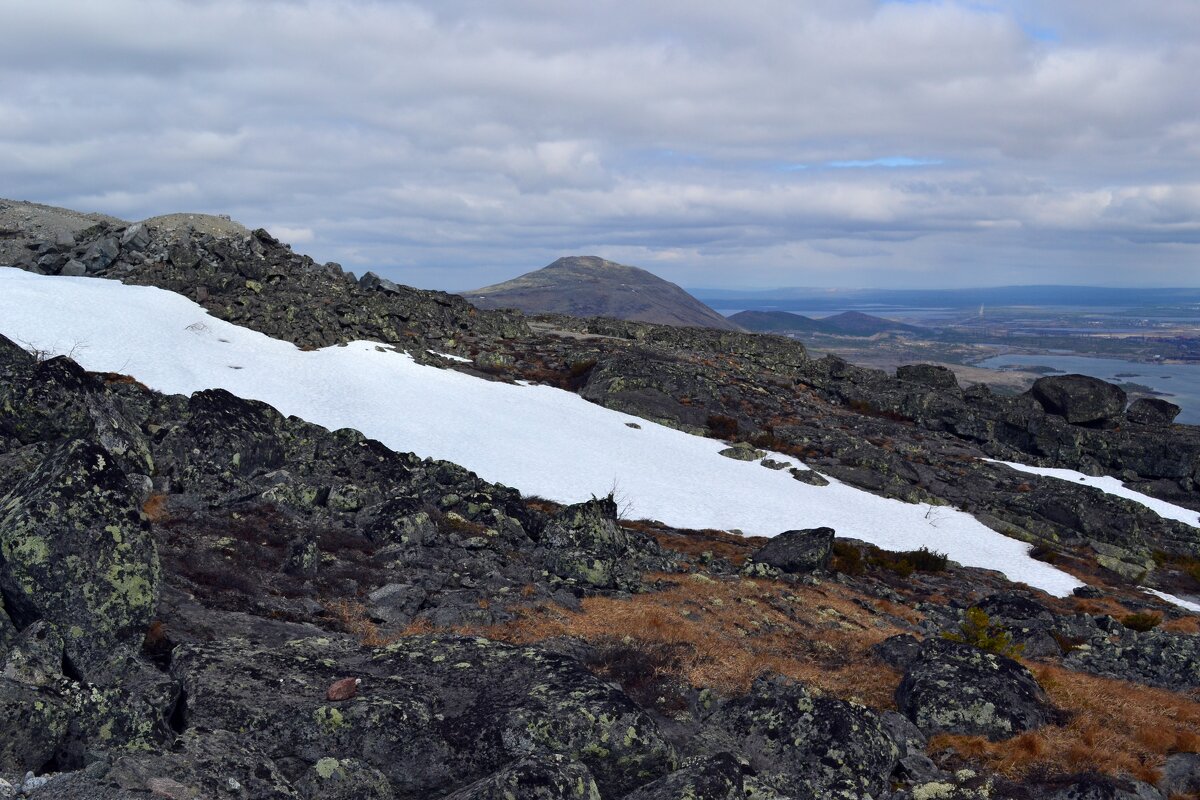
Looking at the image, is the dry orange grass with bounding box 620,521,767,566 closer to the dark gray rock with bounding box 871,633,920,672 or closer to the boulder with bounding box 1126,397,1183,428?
the dark gray rock with bounding box 871,633,920,672

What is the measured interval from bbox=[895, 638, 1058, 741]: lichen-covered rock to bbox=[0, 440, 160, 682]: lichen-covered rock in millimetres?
14827

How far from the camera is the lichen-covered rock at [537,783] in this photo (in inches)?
320

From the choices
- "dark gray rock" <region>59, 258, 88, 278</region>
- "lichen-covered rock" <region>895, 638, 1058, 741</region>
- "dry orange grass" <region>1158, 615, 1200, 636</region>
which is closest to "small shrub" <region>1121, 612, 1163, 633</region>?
"dry orange grass" <region>1158, 615, 1200, 636</region>

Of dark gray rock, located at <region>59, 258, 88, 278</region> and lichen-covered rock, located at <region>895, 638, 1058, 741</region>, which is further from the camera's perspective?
dark gray rock, located at <region>59, 258, 88, 278</region>

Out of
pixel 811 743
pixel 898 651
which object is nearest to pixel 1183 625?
pixel 898 651

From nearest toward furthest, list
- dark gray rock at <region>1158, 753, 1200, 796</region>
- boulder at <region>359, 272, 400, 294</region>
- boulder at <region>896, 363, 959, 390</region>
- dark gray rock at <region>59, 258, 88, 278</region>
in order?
dark gray rock at <region>1158, 753, 1200, 796</region> < dark gray rock at <region>59, 258, 88, 278</region> < boulder at <region>359, 272, 400, 294</region> < boulder at <region>896, 363, 959, 390</region>

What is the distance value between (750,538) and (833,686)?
1954cm

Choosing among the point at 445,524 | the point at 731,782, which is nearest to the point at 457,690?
the point at 731,782

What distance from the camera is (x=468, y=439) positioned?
41.9 metres

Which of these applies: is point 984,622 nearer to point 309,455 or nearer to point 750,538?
point 750,538

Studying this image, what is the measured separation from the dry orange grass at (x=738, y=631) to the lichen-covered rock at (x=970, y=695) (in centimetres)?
93

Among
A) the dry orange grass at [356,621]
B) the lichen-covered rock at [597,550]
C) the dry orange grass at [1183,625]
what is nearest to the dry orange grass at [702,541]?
the lichen-covered rock at [597,550]

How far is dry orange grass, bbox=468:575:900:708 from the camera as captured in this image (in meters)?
16.2

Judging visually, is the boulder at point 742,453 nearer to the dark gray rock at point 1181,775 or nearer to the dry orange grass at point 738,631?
the dry orange grass at point 738,631
